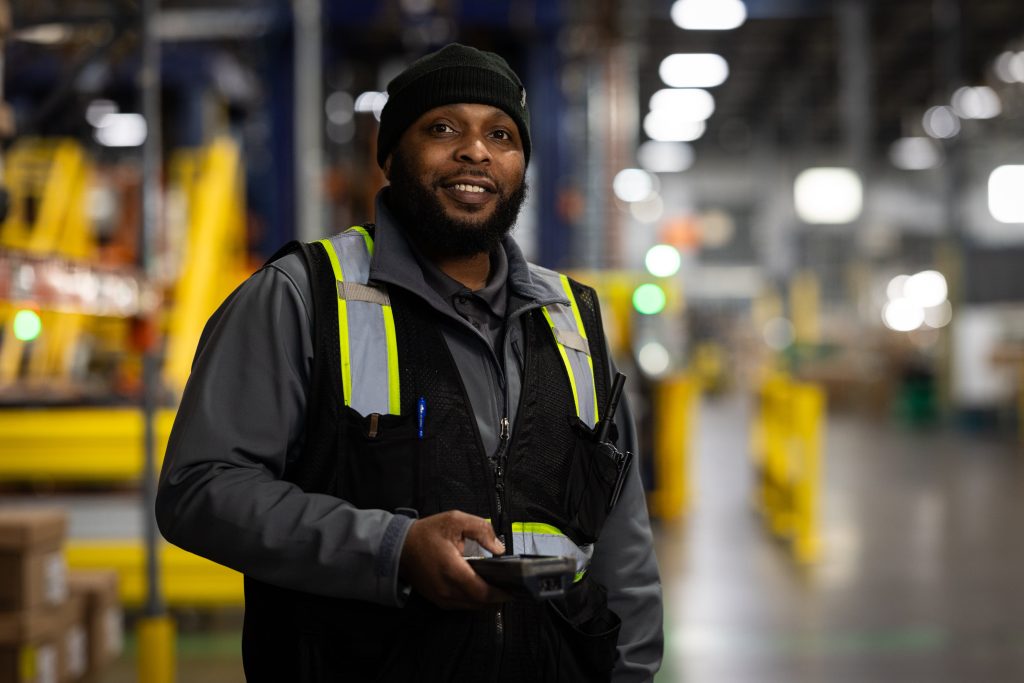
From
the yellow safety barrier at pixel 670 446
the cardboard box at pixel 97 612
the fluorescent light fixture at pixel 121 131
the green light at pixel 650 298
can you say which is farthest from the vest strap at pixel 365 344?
the fluorescent light fixture at pixel 121 131

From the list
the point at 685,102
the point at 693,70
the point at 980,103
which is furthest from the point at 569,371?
the point at 980,103

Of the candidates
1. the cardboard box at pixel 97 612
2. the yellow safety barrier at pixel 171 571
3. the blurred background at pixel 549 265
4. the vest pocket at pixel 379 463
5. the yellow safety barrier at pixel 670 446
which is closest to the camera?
the vest pocket at pixel 379 463

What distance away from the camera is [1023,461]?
14656mm

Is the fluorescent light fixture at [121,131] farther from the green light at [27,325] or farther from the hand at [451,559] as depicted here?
the hand at [451,559]

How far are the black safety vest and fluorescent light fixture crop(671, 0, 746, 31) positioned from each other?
15011 millimetres

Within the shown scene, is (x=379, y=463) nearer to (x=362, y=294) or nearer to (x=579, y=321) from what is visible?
(x=362, y=294)

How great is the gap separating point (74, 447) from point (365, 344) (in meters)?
4.86

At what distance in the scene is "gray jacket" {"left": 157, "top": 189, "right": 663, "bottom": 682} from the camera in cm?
167

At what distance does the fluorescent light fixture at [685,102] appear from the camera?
1147 inches

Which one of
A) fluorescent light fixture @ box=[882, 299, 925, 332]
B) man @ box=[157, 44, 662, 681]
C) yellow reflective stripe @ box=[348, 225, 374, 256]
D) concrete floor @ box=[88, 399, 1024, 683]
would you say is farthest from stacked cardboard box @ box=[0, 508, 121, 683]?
fluorescent light fixture @ box=[882, 299, 925, 332]

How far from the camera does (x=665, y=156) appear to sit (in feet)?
119

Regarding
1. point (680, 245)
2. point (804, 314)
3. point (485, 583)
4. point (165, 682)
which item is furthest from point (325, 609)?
point (804, 314)

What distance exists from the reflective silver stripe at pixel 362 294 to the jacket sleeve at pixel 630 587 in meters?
0.62

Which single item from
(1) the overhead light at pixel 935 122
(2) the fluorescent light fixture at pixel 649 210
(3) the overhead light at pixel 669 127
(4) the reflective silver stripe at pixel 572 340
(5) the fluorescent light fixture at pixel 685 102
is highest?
(5) the fluorescent light fixture at pixel 685 102
